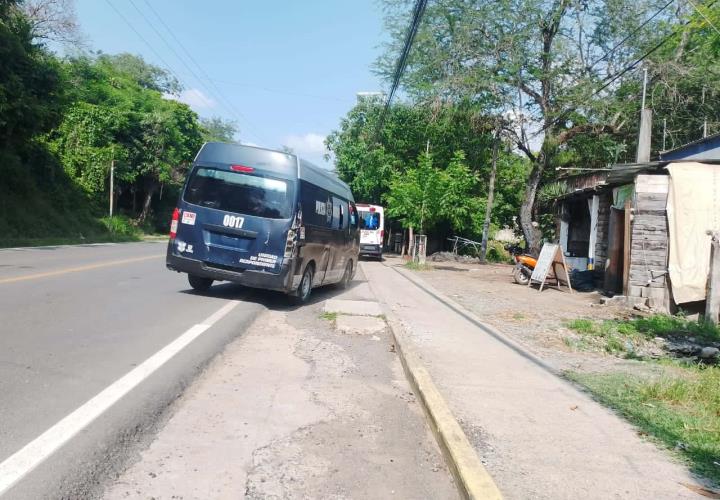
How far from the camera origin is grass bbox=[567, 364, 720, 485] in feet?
13.9

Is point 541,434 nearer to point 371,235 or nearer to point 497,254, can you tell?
point 371,235

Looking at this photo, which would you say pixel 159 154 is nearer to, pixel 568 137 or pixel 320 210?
pixel 568 137

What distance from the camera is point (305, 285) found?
422 inches

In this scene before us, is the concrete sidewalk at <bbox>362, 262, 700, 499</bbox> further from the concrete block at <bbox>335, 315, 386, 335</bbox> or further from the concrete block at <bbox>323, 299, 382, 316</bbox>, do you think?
the concrete block at <bbox>323, 299, 382, 316</bbox>

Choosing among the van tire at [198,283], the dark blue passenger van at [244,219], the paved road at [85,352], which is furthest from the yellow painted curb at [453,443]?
the van tire at [198,283]

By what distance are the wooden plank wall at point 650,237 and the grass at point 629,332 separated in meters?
1.89

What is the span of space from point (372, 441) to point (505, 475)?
3.52ft

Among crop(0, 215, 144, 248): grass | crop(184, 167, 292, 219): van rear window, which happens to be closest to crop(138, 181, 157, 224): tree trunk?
crop(0, 215, 144, 248): grass

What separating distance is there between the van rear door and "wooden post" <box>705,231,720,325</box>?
751cm

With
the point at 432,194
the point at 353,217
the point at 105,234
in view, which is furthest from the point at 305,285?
the point at 105,234

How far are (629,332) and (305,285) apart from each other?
217 inches

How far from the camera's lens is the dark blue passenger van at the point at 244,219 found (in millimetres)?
9516

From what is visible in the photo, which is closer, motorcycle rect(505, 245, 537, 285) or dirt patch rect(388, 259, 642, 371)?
dirt patch rect(388, 259, 642, 371)

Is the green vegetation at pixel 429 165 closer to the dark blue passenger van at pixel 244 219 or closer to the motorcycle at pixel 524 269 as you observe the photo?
the motorcycle at pixel 524 269
